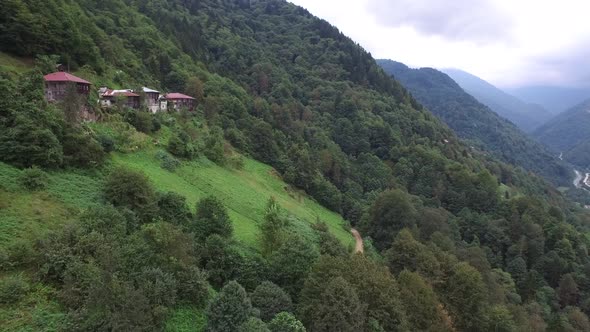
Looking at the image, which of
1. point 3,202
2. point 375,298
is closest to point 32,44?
point 3,202

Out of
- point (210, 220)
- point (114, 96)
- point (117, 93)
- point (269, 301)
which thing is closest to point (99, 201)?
point (210, 220)

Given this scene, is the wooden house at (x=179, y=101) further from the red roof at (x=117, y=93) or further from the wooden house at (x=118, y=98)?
the red roof at (x=117, y=93)

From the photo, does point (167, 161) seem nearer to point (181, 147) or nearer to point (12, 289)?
point (181, 147)

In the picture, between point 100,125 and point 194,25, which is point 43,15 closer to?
point 100,125

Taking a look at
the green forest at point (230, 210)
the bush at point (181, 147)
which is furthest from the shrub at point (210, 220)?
the bush at point (181, 147)

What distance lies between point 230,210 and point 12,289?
875 inches

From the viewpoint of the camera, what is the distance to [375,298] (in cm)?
2753

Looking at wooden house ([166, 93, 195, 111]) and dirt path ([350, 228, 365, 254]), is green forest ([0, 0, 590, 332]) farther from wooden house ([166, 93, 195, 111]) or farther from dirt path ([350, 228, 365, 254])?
wooden house ([166, 93, 195, 111])

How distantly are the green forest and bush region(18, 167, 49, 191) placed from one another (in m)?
0.10

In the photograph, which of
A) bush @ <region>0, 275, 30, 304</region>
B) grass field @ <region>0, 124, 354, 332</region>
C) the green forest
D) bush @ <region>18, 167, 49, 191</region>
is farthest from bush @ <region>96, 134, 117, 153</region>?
bush @ <region>0, 275, 30, 304</region>

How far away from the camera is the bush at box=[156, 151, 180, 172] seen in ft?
134

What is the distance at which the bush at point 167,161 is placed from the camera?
40.8 m

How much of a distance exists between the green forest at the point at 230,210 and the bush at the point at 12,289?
3.2 inches

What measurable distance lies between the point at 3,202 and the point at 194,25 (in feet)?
313
